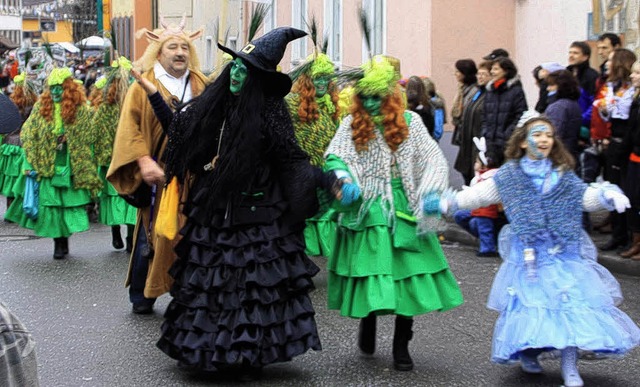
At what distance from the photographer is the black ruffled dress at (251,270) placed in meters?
6.24

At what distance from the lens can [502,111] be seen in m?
11.6

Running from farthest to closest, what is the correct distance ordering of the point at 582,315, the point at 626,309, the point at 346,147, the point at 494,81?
1. the point at 494,81
2. the point at 626,309
3. the point at 346,147
4. the point at 582,315

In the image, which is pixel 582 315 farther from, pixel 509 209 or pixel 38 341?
pixel 38 341

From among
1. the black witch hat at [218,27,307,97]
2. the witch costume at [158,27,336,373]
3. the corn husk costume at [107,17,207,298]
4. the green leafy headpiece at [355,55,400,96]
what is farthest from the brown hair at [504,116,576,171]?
the corn husk costume at [107,17,207,298]

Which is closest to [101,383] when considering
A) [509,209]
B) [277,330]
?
[277,330]

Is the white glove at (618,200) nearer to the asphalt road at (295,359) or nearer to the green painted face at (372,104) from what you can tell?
the asphalt road at (295,359)

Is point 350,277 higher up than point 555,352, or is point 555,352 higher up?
point 350,277

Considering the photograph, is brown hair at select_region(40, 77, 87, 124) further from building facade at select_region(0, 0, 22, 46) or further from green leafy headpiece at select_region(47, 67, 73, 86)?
building facade at select_region(0, 0, 22, 46)

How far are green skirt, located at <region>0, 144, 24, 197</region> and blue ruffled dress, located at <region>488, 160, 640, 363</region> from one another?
902 centimetres

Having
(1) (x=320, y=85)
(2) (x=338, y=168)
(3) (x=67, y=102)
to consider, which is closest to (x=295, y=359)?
(2) (x=338, y=168)

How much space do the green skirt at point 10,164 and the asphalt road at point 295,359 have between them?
3962 millimetres

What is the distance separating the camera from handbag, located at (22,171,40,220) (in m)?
12.1

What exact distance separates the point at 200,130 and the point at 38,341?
2117 mm

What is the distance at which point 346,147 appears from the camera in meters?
6.63
